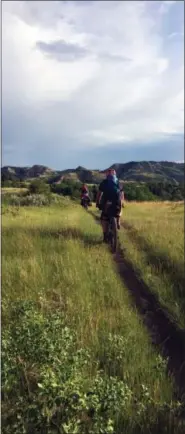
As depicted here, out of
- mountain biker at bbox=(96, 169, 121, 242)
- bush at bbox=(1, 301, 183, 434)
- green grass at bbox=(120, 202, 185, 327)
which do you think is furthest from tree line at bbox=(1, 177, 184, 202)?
bush at bbox=(1, 301, 183, 434)

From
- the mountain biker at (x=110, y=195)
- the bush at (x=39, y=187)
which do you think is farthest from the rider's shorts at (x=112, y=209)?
the bush at (x=39, y=187)

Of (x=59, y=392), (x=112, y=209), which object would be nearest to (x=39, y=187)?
(x=112, y=209)

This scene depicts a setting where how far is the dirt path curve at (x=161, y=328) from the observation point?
609cm

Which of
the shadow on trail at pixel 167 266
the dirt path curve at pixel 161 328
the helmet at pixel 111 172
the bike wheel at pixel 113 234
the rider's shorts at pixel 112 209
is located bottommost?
the dirt path curve at pixel 161 328

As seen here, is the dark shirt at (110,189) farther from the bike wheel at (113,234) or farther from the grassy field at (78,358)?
the grassy field at (78,358)

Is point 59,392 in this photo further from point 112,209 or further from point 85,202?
point 85,202

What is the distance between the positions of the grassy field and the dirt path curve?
0.15m

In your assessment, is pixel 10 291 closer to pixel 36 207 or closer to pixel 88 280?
pixel 88 280

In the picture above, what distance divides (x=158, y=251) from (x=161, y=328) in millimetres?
5684

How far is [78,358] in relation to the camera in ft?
17.1

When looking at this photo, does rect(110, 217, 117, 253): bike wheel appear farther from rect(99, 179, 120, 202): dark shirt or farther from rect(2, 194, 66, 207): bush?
rect(2, 194, 66, 207): bush

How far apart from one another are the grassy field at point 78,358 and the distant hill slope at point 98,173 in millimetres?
1961

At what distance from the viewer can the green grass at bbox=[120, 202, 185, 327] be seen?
9020mm

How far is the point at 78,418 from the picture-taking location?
4.62m
